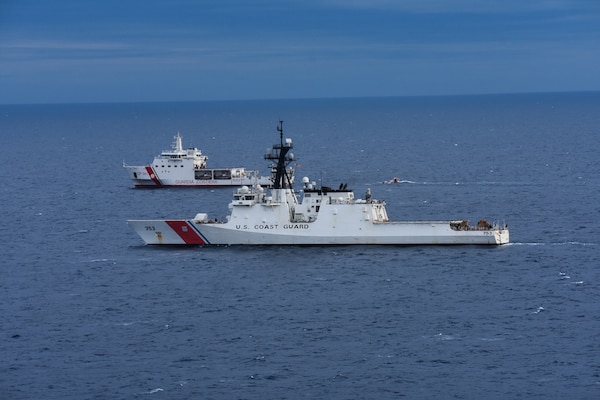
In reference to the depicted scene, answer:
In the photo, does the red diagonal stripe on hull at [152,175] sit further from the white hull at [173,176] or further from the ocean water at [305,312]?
the ocean water at [305,312]

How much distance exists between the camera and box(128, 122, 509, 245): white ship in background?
254 ft

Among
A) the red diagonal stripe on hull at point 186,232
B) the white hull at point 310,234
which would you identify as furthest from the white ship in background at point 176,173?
the red diagonal stripe on hull at point 186,232

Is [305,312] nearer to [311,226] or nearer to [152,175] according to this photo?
[311,226]

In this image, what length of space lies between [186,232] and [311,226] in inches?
346

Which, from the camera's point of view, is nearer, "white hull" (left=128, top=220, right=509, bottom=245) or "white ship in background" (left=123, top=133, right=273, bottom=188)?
"white hull" (left=128, top=220, right=509, bottom=245)

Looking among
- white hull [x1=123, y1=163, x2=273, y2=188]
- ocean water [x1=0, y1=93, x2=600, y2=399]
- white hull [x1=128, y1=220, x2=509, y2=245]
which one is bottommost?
ocean water [x1=0, y1=93, x2=600, y2=399]

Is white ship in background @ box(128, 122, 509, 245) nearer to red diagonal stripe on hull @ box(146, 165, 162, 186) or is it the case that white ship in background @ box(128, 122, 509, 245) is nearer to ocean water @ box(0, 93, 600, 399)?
ocean water @ box(0, 93, 600, 399)

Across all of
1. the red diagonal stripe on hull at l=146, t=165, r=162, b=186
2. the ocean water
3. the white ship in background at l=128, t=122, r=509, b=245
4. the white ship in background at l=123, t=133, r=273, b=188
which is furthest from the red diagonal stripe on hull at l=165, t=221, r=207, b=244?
the red diagonal stripe on hull at l=146, t=165, r=162, b=186

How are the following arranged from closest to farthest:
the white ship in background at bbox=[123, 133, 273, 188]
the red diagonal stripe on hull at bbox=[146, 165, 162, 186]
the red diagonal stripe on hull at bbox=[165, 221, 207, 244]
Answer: the red diagonal stripe on hull at bbox=[165, 221, 207, 244] → the white ship in background at bbox=[123, 133, 273, 188] → the red diagonal stripe on hull at bbox=[146, 165, 162, 186]

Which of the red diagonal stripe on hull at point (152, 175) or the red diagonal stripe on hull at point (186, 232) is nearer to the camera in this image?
the red diagonal stripe on hull at point (186, 232)

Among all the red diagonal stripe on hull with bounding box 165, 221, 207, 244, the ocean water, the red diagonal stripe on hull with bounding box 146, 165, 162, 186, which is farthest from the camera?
the red diagonal stripe on hull with bounding box 146, 165, 162, 186

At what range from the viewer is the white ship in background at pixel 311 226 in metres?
77.3

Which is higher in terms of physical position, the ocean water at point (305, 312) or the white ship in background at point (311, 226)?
the white ship in background at point (311, 226)

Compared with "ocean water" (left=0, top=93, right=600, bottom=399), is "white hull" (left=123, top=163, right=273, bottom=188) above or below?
above
